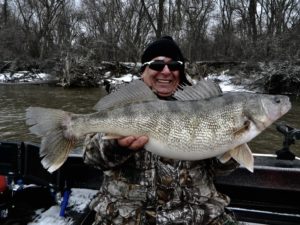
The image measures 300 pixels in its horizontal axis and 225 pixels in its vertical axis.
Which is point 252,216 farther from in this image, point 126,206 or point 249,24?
point 249,24

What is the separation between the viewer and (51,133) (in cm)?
217

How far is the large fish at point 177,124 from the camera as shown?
212cm

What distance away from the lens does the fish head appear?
216 cm

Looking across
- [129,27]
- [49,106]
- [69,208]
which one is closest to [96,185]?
[69,208]

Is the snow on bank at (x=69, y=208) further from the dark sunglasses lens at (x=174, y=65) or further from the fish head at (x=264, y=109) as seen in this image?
the fish head at (x=264, y=109)

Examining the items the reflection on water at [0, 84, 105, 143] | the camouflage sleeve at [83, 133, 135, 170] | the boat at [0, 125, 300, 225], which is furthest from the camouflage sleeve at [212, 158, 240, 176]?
the reflection on water at [0, 84, 105, 143]

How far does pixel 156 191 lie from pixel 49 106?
491 inches

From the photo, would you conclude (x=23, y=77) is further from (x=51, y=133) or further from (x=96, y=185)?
(x=51, y=133)

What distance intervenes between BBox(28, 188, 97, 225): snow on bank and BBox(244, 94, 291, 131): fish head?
2.10m

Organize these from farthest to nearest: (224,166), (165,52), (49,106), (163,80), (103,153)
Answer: (49,106) < (165,52) < (163,80) < (224,166) < (103,153)

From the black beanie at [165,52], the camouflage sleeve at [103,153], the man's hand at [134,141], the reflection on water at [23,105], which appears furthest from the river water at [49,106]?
the man's hand at [134,141]

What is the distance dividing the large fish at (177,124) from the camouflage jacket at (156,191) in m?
0.33

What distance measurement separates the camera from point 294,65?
1683 centimetres

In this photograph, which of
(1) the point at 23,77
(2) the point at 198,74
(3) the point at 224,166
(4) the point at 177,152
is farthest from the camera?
(1) the point at 23,77
